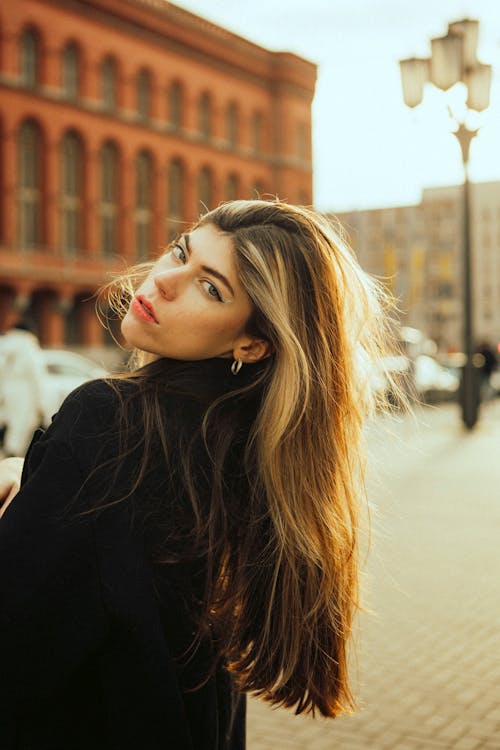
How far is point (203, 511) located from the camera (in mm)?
1757

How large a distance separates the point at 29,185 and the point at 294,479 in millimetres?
43392

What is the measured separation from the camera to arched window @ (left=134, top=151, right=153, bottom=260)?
49.5 meters

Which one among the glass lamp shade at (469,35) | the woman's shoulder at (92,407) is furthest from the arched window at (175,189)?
the woman's shoulder at (92,407)

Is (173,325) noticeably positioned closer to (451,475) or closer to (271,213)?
(271,213)

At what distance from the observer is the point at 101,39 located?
45.8 metres

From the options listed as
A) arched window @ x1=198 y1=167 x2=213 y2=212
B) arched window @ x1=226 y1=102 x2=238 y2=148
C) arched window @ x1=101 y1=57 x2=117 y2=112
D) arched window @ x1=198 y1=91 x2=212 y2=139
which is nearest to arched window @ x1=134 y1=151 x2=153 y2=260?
arched window @ x1=101 y1=57 x2=117 y2=112

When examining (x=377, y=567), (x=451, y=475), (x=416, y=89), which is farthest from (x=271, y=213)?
(x=416, y=89)

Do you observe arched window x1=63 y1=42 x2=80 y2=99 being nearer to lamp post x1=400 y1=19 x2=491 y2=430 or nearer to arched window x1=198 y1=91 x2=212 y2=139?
arched window x1=198 y1=91 x2=212 y2=139

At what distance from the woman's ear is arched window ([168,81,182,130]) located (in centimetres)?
5021

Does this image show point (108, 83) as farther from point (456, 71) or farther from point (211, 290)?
point (211, 290)

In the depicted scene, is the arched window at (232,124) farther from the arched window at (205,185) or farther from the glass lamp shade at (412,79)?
the glass lamp shade at (412,79)

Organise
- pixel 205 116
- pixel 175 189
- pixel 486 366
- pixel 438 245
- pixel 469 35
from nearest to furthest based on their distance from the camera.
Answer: pixel 469 35
pixel 486 366
pixel 175 189
pixel 205 116
pixel 438 245

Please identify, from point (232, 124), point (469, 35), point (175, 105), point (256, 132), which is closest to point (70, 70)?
point (175, 105)

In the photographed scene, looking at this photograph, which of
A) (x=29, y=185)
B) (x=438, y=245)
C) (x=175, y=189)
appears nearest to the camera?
(x=29, y=185)
